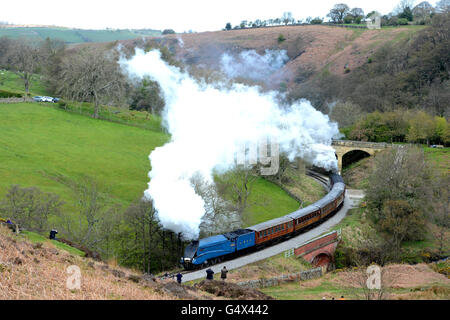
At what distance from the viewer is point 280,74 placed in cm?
12681

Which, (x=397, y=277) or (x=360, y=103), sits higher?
(x=360, y=103)

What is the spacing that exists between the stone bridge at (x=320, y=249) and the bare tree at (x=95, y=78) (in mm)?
Result: 40159

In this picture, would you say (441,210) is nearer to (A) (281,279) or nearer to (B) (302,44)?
(A) (281,279)

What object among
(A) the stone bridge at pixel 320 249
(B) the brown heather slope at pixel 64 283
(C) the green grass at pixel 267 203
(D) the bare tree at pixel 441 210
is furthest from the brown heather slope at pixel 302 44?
(B) the brown heather slope at pixel 64 283

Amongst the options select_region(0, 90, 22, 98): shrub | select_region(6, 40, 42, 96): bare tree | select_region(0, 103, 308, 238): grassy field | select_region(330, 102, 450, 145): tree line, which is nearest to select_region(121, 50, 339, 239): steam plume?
select_region(330, 102, 450, 145): tree line

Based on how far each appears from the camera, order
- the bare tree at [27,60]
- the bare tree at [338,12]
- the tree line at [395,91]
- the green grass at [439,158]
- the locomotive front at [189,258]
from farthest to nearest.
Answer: the bare tree at [338,12] → the bare tree at [27,60] → the tree line at [395,91] → the green grass at [439,158] → the locomotive front at [189,258]

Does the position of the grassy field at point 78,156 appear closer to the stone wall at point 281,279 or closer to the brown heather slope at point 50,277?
the stone wall at point 281,279

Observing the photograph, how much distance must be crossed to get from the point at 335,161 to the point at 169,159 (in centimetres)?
3707

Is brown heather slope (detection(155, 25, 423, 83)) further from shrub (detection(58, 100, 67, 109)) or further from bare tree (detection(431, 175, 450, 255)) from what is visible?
bare tree (detection(431, 175, 450, 255))

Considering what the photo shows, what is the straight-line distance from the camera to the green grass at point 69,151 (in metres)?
38.0

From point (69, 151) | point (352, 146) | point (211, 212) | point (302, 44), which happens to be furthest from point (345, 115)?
point (302, 44)

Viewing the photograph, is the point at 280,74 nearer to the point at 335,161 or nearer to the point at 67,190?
the point at 335,161

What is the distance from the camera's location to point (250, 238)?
93.6ft
